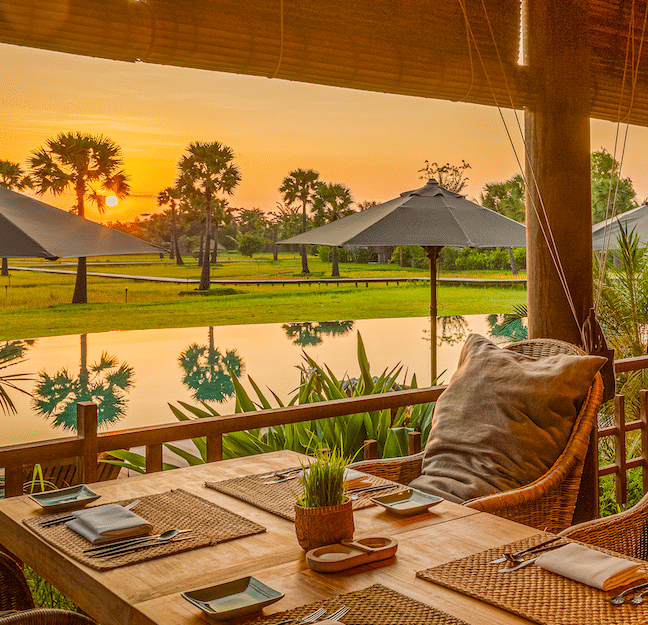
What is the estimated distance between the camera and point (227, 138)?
15.6m

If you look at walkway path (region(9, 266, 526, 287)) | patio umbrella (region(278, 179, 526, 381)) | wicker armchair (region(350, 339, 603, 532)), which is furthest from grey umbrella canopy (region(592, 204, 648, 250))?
walkway path (region(9, 266, 526, 287))

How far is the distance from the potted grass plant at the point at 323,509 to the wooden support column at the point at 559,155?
7.22 ft

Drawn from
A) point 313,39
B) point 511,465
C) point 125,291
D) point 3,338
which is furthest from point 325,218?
point 3,338

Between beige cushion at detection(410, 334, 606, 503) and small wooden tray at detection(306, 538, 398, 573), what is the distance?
3.34 feet

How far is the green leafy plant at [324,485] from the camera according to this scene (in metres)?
1.50

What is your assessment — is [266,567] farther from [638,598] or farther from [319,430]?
[319,430]

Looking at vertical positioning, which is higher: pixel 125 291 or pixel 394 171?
pixel 394 171

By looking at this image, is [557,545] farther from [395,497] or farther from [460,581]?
[395,497]

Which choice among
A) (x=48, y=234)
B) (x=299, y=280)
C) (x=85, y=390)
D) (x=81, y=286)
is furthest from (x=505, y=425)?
(x=85, y=390)

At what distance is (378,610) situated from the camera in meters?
1.22

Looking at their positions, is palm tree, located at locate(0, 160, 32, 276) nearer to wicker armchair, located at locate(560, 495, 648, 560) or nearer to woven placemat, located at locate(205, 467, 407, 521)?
woven placemat, located at locate(205, 467, 407, 521)

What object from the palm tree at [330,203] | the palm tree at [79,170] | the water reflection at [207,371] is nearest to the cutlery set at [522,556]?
the palm tree at [330,203]

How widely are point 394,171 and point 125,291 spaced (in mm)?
7083

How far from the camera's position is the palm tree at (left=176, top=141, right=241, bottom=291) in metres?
10.4
